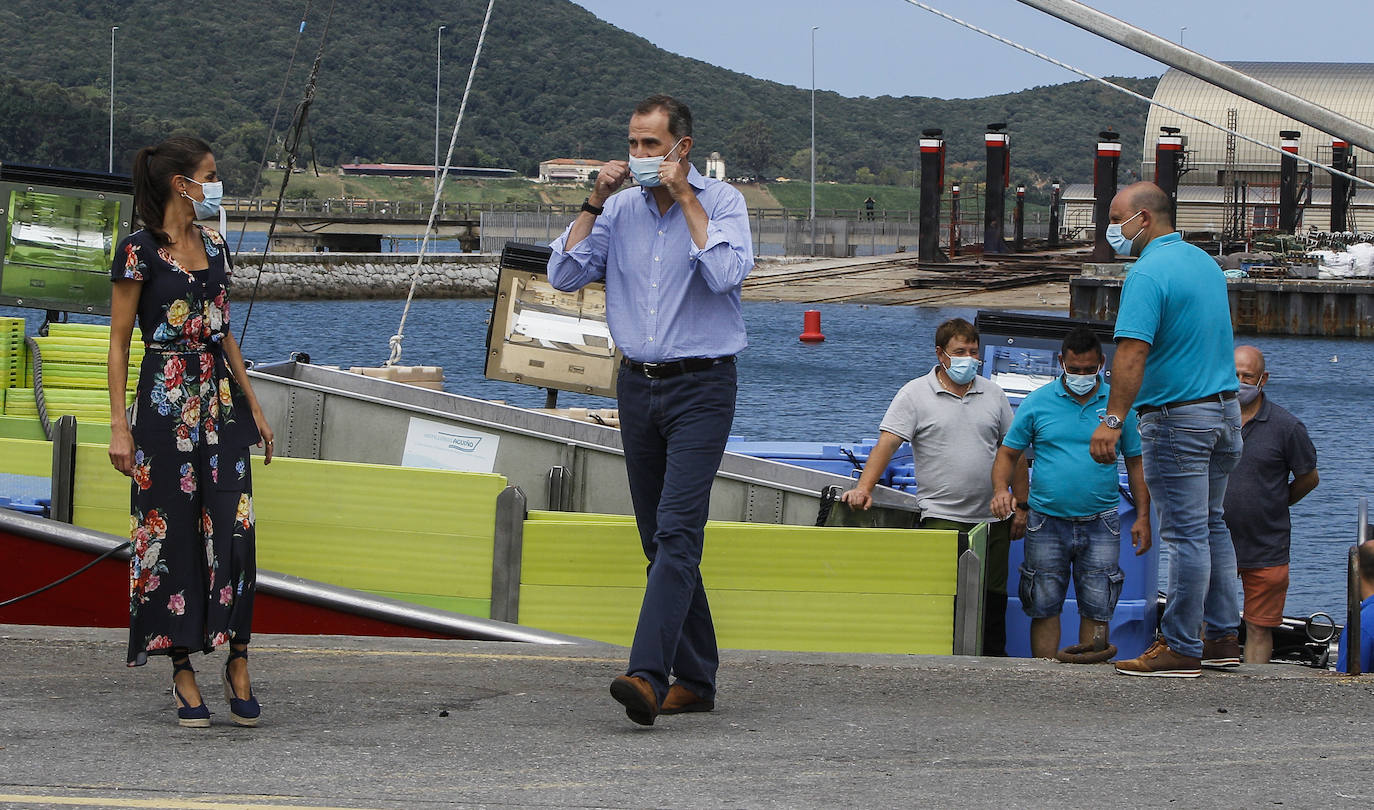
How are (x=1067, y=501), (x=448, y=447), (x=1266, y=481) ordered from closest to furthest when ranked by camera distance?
1. (x=1067, y=501)
2. (x=1266, y=481)
3. (x=448, y=447)

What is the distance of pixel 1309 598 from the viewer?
1559 cm

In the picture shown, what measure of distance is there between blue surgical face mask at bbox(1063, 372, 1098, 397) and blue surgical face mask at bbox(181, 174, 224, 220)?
3708 millimetres

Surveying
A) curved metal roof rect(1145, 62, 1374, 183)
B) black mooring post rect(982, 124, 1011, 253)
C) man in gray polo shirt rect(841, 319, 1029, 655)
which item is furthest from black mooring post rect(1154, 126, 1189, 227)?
man in gray polo shirt rect(841, 319, 1029, 655)

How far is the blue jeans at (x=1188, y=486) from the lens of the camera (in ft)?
19.0

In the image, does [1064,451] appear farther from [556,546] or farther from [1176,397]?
[556,546]

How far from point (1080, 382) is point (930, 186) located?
198 feet

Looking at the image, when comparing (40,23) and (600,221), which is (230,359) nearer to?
(600,221)

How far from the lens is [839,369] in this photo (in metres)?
45.2

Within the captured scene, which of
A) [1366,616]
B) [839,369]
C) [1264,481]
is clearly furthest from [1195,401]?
[839,369]

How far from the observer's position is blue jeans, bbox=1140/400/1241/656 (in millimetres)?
5781

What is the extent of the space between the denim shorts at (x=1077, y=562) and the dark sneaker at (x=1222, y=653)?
1073 millimetres

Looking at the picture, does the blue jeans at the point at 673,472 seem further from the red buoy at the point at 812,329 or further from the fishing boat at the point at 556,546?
the red buoy at the point at 812,329

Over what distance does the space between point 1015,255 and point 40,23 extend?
99.0m

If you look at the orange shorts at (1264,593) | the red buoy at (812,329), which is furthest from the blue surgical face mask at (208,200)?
the red buoy at (812,329)
